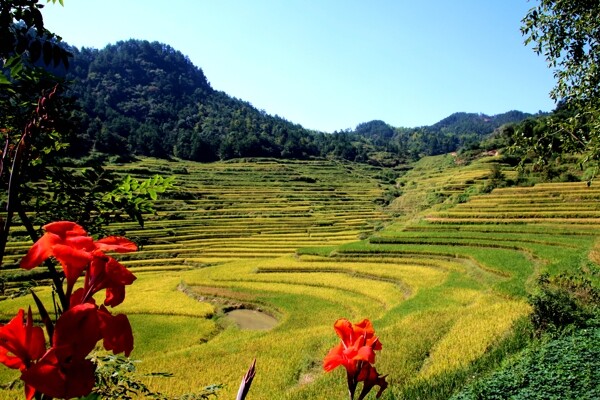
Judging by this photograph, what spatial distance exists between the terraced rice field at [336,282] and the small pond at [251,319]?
458 millimetres

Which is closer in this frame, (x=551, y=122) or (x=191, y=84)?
(x=551, y=122)

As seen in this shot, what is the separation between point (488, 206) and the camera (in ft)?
113

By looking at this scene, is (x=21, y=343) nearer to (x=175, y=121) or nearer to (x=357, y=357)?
(x=357, y=357)

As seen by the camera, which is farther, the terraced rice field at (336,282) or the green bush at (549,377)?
the terraced rice field at (336,282)

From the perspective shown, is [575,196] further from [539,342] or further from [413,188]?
[413,188]

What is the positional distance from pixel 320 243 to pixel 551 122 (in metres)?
32.7

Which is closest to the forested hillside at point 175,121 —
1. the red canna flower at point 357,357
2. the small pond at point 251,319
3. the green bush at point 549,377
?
the small pond at point 251,319

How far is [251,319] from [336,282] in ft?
18.0

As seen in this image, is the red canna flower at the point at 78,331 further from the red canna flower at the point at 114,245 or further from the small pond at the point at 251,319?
the small pond at the point at 251,319

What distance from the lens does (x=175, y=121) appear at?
12681 centimetres

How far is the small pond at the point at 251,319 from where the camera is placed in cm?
1973

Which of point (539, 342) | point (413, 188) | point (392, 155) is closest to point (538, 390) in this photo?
point (539, 342)

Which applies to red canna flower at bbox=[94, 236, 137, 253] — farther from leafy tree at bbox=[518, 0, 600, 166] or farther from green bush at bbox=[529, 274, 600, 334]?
green bush at bbox=[529, 274, 600, 334]

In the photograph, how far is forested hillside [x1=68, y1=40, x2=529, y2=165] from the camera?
306 feet
